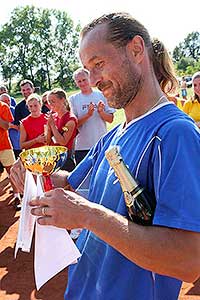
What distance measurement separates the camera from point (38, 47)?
2667 inches

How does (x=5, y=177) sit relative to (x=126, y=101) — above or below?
below

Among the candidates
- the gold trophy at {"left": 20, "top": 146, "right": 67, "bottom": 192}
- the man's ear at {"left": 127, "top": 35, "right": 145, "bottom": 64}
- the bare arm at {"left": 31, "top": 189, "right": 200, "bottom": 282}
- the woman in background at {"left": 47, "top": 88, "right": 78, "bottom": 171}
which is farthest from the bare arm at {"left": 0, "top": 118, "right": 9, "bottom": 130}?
the bare arm at {"left": 31, "top": 189, "right": 200, "bottom": 282}

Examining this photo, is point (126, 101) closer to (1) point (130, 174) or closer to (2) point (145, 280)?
(1) point (130, 174)

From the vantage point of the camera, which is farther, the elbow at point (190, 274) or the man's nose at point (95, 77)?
the man's nose at point (95, 77)

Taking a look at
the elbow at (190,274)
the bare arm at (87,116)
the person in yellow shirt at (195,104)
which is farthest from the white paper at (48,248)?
the person in yellow shirt at (195,104)

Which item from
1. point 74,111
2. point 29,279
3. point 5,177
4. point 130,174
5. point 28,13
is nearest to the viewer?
point 130,174

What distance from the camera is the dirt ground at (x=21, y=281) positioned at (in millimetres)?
3676

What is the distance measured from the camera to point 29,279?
13.4 feet

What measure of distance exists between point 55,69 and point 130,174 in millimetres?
65736

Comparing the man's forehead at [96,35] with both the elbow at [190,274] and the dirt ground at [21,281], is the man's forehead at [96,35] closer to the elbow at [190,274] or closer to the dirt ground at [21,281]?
the elbow at [190,274]

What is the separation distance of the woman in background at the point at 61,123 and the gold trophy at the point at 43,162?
129 inches

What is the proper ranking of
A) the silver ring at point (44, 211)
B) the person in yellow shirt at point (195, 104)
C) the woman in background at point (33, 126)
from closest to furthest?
the silver ring at point (44, 211) < the person in yellow shirt at point (195, 104) < the woman in background at point (33, 126)

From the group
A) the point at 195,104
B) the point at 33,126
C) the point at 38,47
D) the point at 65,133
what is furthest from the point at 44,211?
the point at 38,47

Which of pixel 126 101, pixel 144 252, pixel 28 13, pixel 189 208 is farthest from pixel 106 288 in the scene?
pixel 28 13
